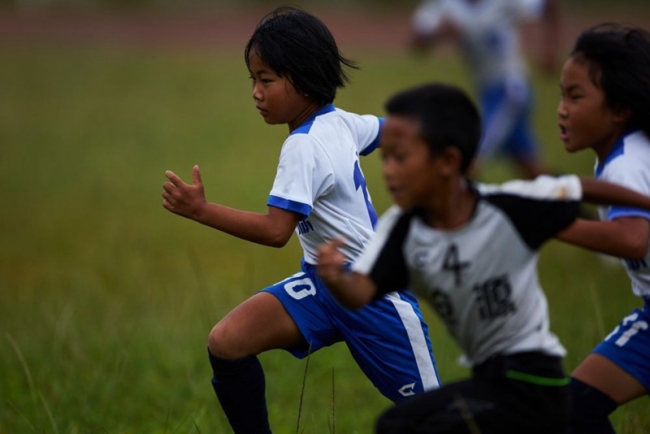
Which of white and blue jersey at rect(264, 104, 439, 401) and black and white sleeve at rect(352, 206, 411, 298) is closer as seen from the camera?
black and white sleeve at rect(352, 206, 411, 298)

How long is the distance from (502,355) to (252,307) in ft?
3.95

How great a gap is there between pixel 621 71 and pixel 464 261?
1.11 meters

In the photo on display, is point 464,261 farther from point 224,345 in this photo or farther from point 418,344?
point 224,345

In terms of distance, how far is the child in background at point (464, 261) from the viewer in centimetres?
284

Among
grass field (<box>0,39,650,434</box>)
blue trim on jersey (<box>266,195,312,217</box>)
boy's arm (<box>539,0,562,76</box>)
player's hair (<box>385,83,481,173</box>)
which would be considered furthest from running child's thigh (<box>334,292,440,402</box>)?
boy's arm (<box>539,0,562,76</box>)

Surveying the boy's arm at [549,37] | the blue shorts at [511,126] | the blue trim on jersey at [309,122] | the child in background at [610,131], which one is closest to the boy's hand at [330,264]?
the blue trim on jersey at [309,122]

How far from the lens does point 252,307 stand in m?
3.85

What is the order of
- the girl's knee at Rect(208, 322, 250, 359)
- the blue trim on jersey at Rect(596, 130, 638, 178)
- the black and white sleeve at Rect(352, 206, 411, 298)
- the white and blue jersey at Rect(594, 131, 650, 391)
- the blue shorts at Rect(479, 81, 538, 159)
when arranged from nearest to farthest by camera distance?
the black and white sleeve at Rect(352, 206, 411, 298), the white and blue jersey at Rect(594, 131, 650, 391), the blue trim on jersey at Rect(596, 130, 638, 178), the girl's knee at Rect(208, 322, 250, 359), the blue shorts at Rect(479, 81, 538, 159)

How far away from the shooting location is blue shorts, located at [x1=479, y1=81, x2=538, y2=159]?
9.94 m

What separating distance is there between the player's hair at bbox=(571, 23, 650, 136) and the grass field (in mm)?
1146

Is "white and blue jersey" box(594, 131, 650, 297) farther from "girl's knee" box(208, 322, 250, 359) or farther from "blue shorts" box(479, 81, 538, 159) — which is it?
"blue shorts" box(479, 81, 538, 159)

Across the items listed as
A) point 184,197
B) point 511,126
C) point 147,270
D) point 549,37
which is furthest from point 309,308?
point 549,37

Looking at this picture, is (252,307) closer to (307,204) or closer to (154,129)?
(307,204)

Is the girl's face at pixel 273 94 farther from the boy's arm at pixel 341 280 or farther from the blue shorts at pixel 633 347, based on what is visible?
the blue shorts at pixel 633 347
